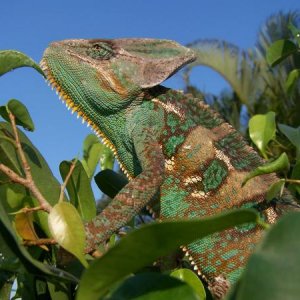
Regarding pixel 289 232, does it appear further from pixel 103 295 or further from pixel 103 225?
pixel 103 225

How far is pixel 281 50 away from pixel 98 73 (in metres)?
0.97

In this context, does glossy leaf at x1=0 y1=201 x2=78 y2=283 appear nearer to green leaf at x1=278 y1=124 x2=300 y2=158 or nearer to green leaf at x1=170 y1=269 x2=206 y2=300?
green leaf at x1=170 y1=269 x2=206 y2=300

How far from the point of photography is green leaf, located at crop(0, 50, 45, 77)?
5.26 ft

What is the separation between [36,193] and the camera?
1.34 m

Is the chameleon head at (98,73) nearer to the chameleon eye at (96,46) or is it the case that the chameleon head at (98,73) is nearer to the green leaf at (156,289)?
the chameleon eye at (96,46)

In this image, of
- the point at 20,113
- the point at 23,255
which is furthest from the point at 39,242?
the point at 20,113

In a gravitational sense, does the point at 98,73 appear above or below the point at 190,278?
above

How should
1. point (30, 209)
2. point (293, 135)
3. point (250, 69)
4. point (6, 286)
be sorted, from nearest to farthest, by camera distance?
point (30, 209) < point (6, 286) < point (293, 135) < point (250, 69)

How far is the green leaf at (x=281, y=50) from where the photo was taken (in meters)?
2.98

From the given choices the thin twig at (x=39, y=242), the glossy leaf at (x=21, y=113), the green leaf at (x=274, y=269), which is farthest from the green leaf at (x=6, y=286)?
the green leaf at (x=274, y=269)

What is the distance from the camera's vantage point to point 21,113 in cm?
177

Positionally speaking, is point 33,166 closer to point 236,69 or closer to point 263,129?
point 263,129

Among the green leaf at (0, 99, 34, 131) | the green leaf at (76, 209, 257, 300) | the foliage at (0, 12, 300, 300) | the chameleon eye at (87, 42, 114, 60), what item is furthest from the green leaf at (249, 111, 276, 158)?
the green leaf at (76, 209, 257, 300)

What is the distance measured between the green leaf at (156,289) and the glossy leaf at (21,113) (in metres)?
1.06
